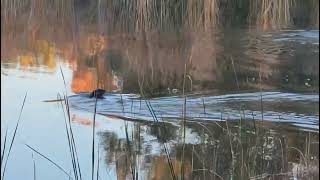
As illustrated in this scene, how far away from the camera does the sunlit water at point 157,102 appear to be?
10.3ft

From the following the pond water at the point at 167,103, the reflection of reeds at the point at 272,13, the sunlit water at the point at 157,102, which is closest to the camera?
the pond water at the point at 167,103

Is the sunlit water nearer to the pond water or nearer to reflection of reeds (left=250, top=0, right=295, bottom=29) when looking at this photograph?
the pond water

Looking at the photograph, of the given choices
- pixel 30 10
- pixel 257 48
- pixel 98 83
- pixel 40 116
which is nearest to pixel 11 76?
pixel 98 83

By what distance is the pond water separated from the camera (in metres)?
2.94

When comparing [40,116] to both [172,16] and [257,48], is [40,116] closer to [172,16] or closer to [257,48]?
[257,48]

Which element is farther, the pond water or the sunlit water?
the sunlit water

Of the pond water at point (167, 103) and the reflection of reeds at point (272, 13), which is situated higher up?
the reflection of reeds at point (272, 13)

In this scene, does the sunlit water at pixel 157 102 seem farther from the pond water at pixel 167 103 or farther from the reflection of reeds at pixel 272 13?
the reflection of reeds at pixel 272 13

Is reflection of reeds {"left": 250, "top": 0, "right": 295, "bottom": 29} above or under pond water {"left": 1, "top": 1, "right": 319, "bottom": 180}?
above

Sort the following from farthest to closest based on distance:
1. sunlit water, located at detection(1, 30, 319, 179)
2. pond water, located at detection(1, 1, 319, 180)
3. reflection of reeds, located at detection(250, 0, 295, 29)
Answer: reflection of reeds, located at detection(250, 0, 295, 29) → sunlit water, located at detection(1, 30, 319, 179) → pond water, located at detection(1, 1, 319, 180)

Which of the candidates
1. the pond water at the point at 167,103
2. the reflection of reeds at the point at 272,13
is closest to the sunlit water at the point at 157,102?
the pond water at the point at 167,103

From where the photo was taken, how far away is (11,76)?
4.94 m

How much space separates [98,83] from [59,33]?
7.42ft

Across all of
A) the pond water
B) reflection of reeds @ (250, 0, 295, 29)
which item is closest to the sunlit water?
the pond water
